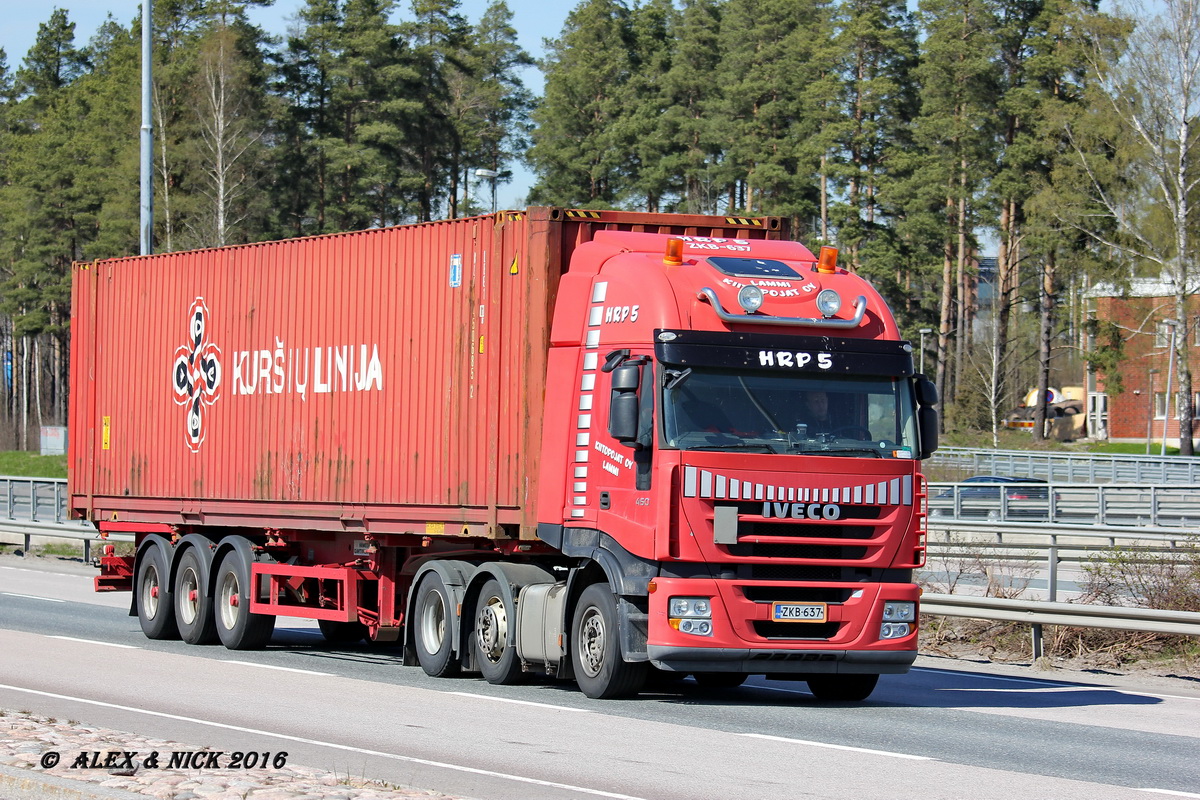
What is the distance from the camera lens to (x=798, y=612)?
12031 millimetres

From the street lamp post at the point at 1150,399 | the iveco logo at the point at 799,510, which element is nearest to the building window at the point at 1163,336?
the street lamp post at the point at 1150,399

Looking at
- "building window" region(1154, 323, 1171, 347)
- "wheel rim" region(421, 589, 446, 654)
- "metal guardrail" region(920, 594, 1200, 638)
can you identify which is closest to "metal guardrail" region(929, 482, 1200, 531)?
"metal guardrail" region(920, 594, 1200, 638)

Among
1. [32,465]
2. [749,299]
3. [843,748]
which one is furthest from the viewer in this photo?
[32,465]

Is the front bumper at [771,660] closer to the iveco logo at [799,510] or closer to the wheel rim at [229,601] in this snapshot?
the iveco logo at [799,510]

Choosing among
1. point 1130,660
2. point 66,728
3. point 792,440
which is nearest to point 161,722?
point 66,728

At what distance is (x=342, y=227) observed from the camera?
6725cm

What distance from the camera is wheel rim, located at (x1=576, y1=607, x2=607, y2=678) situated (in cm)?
1263

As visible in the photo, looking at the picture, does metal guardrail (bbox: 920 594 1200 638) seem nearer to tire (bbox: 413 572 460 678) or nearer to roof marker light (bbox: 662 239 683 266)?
tire (bbox: 413 572 460 678)

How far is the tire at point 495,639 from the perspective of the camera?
1366cm

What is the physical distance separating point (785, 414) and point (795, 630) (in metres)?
1.63

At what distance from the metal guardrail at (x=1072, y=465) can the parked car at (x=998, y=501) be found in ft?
25.3

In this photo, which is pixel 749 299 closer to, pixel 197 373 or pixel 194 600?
pixel 197 373

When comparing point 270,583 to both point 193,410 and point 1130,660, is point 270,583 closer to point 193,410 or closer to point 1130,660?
point 193,410

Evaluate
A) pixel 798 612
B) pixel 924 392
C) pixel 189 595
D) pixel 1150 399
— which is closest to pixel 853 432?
pixel 924 392
